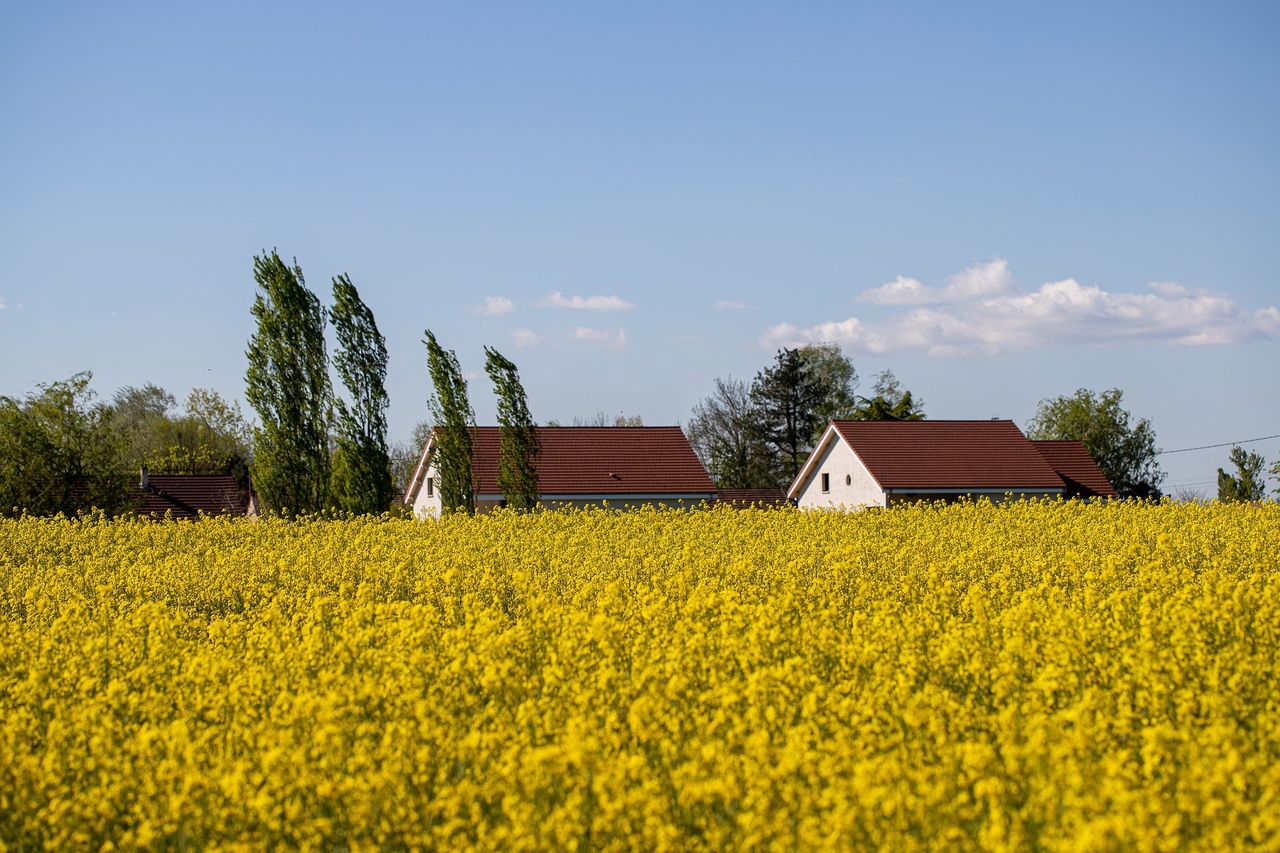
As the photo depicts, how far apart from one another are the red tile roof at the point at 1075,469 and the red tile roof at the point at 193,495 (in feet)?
104

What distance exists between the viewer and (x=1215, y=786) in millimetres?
5453

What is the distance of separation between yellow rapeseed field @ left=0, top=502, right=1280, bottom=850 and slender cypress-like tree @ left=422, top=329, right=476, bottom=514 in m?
16.4

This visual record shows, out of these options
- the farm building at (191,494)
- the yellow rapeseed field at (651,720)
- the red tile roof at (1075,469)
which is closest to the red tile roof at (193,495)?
the farm building at (191,494)

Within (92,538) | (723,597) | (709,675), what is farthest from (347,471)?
(709,675)

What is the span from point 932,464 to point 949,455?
108 centimetres

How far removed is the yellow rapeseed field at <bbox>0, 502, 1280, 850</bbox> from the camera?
18.6 feet

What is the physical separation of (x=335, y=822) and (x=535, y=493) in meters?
25.4

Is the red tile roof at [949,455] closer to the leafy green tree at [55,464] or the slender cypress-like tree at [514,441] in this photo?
the slender cypress-like tree at [514,441]

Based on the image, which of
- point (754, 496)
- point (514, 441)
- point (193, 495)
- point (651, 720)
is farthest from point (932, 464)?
point (651, 720)

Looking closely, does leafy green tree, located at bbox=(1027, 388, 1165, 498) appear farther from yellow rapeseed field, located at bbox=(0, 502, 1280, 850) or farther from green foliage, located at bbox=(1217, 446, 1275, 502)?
yellow rapeseed field, located at bbox=(0, 502, 1280, 850)

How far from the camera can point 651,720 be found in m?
7.03

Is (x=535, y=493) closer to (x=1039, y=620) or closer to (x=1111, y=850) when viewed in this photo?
(x=1039, y=620)

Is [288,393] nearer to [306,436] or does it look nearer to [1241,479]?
[306,436]

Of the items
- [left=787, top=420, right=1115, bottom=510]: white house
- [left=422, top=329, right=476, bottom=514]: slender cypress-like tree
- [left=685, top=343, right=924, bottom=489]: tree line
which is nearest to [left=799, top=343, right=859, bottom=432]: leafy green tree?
[left=685, top=343, right=924, bottom=489]: tree line
